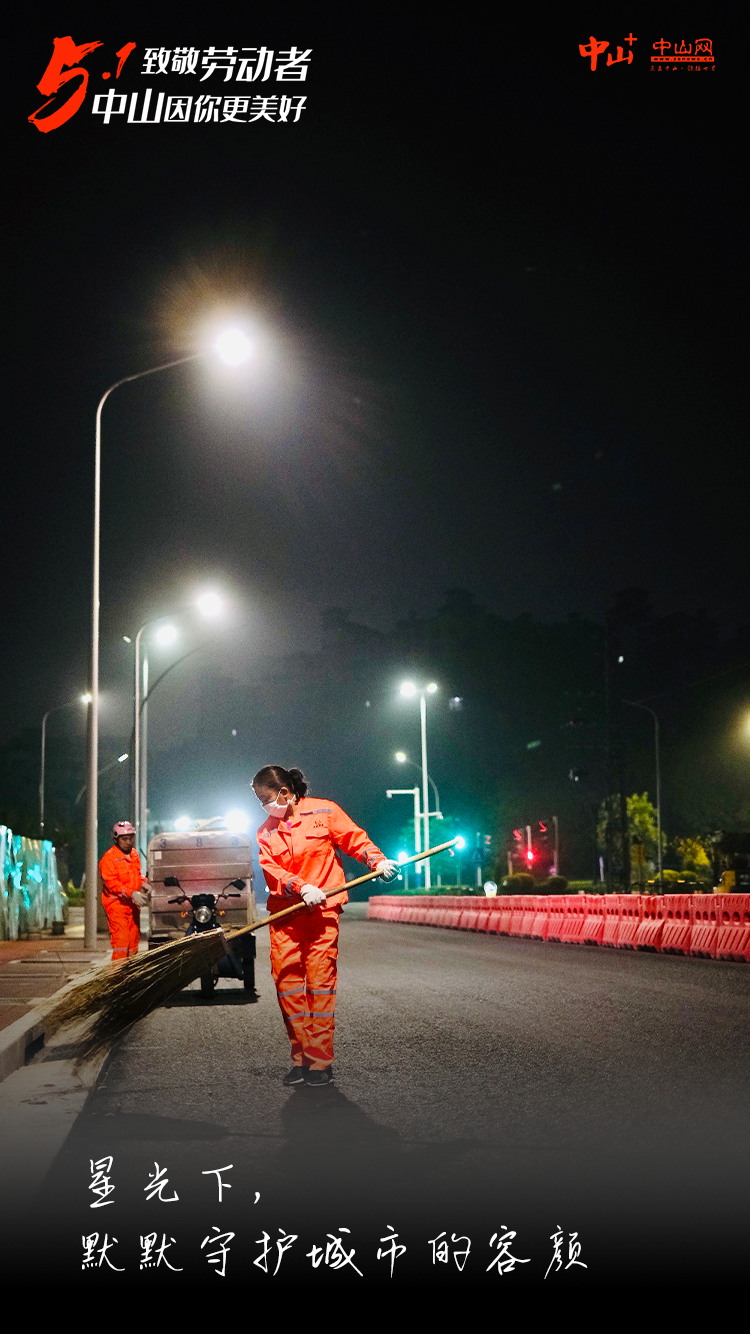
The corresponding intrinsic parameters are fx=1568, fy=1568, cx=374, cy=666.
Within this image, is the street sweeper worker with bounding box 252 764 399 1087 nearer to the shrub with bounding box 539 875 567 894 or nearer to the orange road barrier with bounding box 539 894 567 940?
the orange road barrier with bounding box 539 894 567 940

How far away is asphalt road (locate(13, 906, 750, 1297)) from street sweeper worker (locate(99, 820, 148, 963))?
2.40 metres

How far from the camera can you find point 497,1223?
551 cm

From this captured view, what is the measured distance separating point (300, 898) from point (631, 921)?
57.5ft

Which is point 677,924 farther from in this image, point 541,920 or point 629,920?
point 541,920

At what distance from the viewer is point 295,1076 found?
30.2 feet

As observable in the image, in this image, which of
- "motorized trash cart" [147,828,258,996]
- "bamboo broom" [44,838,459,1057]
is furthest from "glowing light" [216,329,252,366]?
"bamboo broom" [44,838,459,1057]

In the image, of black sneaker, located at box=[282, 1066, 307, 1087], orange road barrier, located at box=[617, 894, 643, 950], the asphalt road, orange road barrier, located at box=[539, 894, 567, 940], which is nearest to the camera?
the asphalt road

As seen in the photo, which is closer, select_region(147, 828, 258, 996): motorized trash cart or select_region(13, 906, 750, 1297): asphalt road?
select_region(13, 906, 750, 1297): asphalt road

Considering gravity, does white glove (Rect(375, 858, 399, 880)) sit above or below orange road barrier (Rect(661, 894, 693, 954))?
above

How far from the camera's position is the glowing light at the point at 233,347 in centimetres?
2223

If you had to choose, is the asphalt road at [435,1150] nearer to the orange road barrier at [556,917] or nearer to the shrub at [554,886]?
the orange road barrier at [556,917]

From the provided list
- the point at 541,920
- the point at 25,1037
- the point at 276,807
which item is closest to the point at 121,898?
the point at 25,1037

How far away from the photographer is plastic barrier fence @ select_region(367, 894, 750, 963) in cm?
2152

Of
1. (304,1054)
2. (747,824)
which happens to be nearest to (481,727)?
(747,824)
